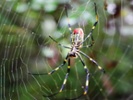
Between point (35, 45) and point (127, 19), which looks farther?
point (127, 19)

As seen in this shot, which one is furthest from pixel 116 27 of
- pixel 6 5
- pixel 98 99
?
pixel 6 5

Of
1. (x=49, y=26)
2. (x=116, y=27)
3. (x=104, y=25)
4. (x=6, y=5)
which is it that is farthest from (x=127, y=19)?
(x=6, y=5)

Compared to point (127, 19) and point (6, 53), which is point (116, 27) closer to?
point (127, 19)

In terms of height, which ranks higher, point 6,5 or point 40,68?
point 6,5

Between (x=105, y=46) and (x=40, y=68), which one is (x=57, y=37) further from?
(x=105, y=46)

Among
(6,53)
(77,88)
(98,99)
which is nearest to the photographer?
(6,53)

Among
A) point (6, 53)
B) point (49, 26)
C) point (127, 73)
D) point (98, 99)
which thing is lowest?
point (98, 99)

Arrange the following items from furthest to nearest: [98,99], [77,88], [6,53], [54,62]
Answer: [98,99]
[77,88]
[54,62]
[6,53]
